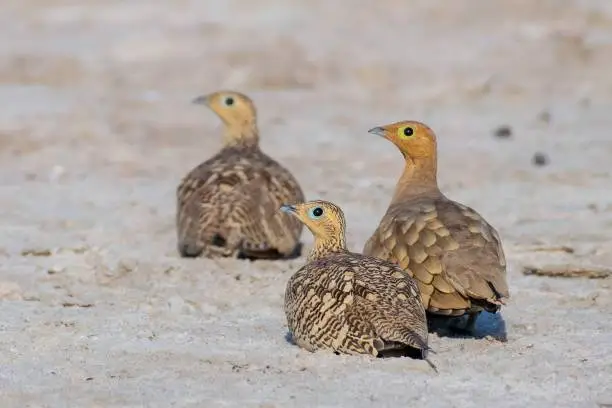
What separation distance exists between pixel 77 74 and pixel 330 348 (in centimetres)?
1308

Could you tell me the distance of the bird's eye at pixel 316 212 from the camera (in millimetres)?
7965

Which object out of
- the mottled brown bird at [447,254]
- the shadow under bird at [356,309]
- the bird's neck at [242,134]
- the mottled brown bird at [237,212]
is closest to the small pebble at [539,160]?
the bird's neck at [242,134]

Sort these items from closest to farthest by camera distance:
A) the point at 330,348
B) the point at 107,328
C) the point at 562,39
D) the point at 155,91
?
1. the point at 330,348
2. the point at 107,328
3. the point at 155,91
4. the point at 562,39

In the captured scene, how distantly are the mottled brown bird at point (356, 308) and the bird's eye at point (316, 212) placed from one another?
1.24 feet

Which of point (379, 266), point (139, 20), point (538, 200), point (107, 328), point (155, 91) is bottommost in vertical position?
point (107, 328)

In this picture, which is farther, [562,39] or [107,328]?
[562,39]

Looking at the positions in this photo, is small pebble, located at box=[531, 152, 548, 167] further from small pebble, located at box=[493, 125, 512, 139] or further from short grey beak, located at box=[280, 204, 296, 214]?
short grey beak, located at box=[280, 204, 296, 214]

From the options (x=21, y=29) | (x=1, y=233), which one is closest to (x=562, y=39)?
(x=21, y=29)

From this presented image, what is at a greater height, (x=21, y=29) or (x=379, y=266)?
(x=21, y=29)

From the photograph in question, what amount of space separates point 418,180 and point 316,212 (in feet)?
4.64

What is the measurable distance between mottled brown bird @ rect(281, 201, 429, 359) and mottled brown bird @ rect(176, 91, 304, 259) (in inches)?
95.1

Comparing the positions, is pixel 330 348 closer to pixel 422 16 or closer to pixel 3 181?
pixel 3 181

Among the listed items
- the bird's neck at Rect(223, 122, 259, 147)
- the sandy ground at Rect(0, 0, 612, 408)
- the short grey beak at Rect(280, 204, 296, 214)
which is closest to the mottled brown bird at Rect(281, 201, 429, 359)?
the sandy ground at Rect(0, 0, 612, 408)

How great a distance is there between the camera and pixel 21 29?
2248cm
